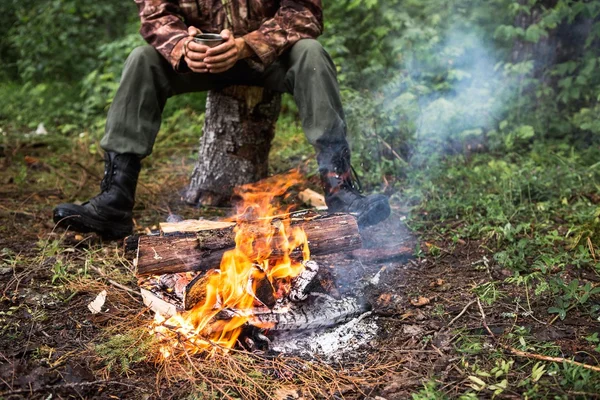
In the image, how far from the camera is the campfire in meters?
2.44

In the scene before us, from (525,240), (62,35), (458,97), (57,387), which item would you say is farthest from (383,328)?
(62,35)

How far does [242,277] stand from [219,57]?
4.62 ft

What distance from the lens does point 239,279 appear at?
8.39 ft

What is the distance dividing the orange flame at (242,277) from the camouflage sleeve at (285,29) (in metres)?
1.17

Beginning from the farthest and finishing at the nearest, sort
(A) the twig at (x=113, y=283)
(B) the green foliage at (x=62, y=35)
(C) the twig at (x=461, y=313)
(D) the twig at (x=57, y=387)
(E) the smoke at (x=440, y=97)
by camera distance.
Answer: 1. (B) the green foliage at (x=62, y=35)
2. (E) the smoke at (x=440, y=97)
3. (A) the twig at (x=113, y=283)
4. (C) the twig at (x=461, y=313)
5. (D) the twig at (x=57, y=387)

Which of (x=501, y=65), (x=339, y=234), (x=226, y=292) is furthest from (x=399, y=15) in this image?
(x=226, y=292)

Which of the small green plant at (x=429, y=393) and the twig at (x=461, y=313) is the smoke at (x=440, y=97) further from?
the small green plant at (x=429, y=393)

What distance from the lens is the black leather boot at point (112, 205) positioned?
331 cm

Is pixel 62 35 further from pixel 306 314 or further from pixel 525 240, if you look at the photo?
pixel 525 240

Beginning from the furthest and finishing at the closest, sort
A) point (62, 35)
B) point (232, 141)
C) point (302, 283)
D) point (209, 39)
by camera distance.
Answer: point (62, 35) → point (232, 141) → point (209, 39) → point (302, 283)

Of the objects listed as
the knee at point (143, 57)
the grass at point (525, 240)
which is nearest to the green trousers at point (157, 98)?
the knee at point (143, 57)

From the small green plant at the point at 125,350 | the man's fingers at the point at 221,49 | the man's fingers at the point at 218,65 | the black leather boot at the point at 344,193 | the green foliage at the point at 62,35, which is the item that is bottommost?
the small green plant at the point at 125,350

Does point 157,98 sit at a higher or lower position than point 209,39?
lower

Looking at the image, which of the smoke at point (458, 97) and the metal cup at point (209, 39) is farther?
the smoke at point (458, 97)
